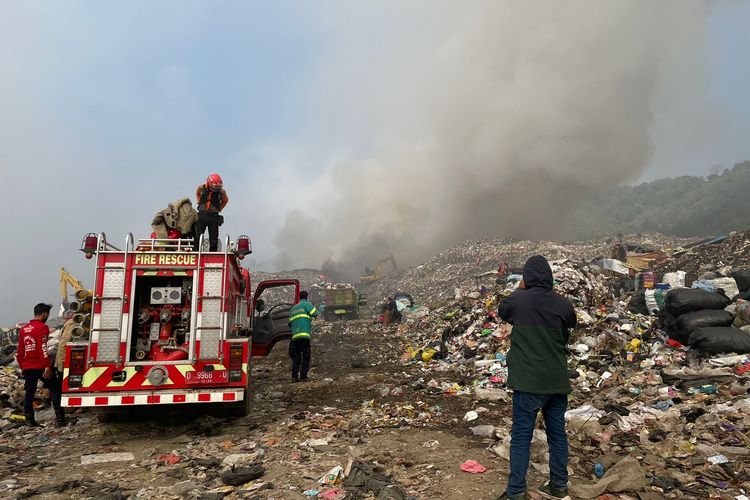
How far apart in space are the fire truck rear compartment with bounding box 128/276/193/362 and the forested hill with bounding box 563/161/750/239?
47080mm

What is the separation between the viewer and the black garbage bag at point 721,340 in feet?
19.7

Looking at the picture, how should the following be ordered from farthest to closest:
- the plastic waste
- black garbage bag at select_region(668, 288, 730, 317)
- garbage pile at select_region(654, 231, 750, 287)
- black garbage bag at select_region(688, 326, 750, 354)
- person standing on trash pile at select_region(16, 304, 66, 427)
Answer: garbage pile at select_region(654, 231, 750, 287) → black garbage bag at select_region(668, 288, 730, 317) → black garbage bag at select_region(688, 326, 750, 354) → person standing on trash pile at select_region(16, 304, 66, 427) → the plastic waste

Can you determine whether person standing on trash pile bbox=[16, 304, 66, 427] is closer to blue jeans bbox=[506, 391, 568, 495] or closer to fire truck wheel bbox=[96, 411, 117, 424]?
fire truck wheel bbox=[96, 411, 117, 424]

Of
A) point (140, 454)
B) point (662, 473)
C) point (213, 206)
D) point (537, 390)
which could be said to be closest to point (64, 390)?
point (140, 454)

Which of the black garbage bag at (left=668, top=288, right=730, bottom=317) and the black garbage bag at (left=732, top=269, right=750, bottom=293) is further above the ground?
the black garbage bag at (left=732, top=269, right=750, bottom=293)

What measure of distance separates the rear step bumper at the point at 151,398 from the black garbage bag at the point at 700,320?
6.32 m

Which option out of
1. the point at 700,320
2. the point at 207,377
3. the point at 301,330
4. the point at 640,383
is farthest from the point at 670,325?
the point at 207,377

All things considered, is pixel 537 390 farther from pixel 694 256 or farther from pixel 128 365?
pixel 694 256

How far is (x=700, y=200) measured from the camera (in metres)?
55.4

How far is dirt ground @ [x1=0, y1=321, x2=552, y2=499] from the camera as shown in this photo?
3500mm

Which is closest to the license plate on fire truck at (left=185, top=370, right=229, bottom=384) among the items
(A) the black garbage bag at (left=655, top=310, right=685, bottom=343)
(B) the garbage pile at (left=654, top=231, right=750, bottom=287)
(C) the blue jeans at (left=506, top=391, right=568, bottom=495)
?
(C) the blue jeans at (left=506, top=391, right=568, bottom=495)

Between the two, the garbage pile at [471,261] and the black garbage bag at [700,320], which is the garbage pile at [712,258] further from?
the black garbage bag at [700,320]

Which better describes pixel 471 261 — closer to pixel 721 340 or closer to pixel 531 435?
pixel 721 340

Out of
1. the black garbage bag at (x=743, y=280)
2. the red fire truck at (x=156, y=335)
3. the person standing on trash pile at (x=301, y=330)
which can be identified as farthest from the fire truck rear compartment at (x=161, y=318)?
the black garbage bag at (x=743, y=280)
